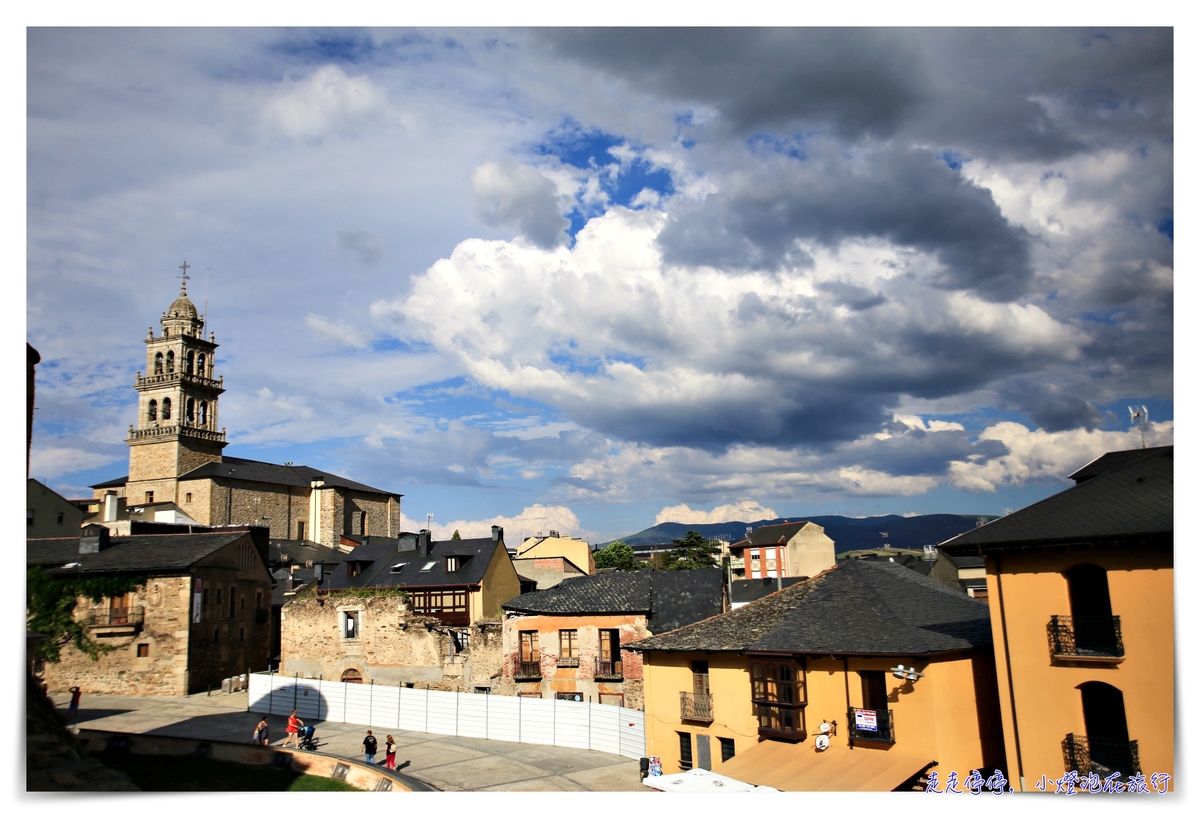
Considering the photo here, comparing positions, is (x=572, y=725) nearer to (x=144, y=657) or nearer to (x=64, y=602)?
(x=144, y=657)

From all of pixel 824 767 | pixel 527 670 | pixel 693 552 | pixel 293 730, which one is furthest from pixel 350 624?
pixel 693 552

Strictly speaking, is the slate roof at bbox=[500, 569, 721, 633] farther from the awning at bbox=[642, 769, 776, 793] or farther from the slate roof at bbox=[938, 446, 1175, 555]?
Answer: the slate roof at bbox=[938, 446, 1175, 555]

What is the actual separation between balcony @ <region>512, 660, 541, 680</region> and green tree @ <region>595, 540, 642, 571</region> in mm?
59658

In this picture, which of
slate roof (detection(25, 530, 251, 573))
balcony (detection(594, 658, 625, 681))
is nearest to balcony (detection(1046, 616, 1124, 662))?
balcony (detection(594, 658, 625, 681))

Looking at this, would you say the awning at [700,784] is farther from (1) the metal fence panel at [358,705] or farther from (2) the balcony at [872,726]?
(1) the metal fence panel at [358,705]

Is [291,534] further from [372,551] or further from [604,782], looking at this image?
[604,782]

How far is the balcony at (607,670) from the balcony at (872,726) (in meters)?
14.4

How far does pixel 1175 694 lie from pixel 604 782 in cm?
1495

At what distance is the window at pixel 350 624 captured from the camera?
3900cm

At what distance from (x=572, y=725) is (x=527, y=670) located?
17.8 feet

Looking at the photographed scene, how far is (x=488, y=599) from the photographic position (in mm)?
45125

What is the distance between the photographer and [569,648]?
3372cm

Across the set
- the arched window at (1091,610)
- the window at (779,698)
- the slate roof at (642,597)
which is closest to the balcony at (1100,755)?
the arched window at (1091,610)

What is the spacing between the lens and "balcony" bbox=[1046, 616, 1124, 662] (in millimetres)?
15250
